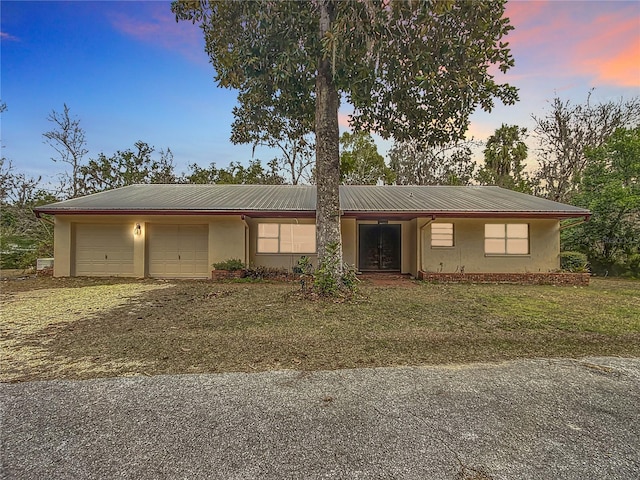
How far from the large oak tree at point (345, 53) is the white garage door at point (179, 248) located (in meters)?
5.37

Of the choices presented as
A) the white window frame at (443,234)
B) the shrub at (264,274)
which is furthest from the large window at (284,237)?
the white window frame at (443,234)

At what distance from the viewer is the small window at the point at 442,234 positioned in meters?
11.8

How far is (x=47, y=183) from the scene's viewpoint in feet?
64.5

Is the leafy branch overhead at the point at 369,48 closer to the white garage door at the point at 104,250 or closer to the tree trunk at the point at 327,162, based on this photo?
the tree trunk at the point at 327,162

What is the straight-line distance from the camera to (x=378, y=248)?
13820 millimetres

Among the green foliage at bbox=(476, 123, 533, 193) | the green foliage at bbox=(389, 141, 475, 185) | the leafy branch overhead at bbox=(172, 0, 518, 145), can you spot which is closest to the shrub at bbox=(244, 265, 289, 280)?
the leafy branch overhead at bbox=(172, 0, 518, 145)

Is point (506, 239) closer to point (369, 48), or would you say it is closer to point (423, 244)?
point (423, 244)

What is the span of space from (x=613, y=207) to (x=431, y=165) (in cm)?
1603

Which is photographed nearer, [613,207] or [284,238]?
[284,238]

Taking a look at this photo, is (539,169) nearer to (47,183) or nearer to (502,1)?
(502,1)

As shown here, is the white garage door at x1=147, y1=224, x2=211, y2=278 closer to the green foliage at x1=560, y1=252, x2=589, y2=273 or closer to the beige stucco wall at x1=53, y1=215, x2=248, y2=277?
the beige stucco wall at x1=53, y1=215, x2=248, y2=277

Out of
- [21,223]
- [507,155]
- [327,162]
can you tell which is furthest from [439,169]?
[21,223]

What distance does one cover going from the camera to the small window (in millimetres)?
11750

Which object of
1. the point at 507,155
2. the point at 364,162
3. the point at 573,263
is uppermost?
the point at 364,162
